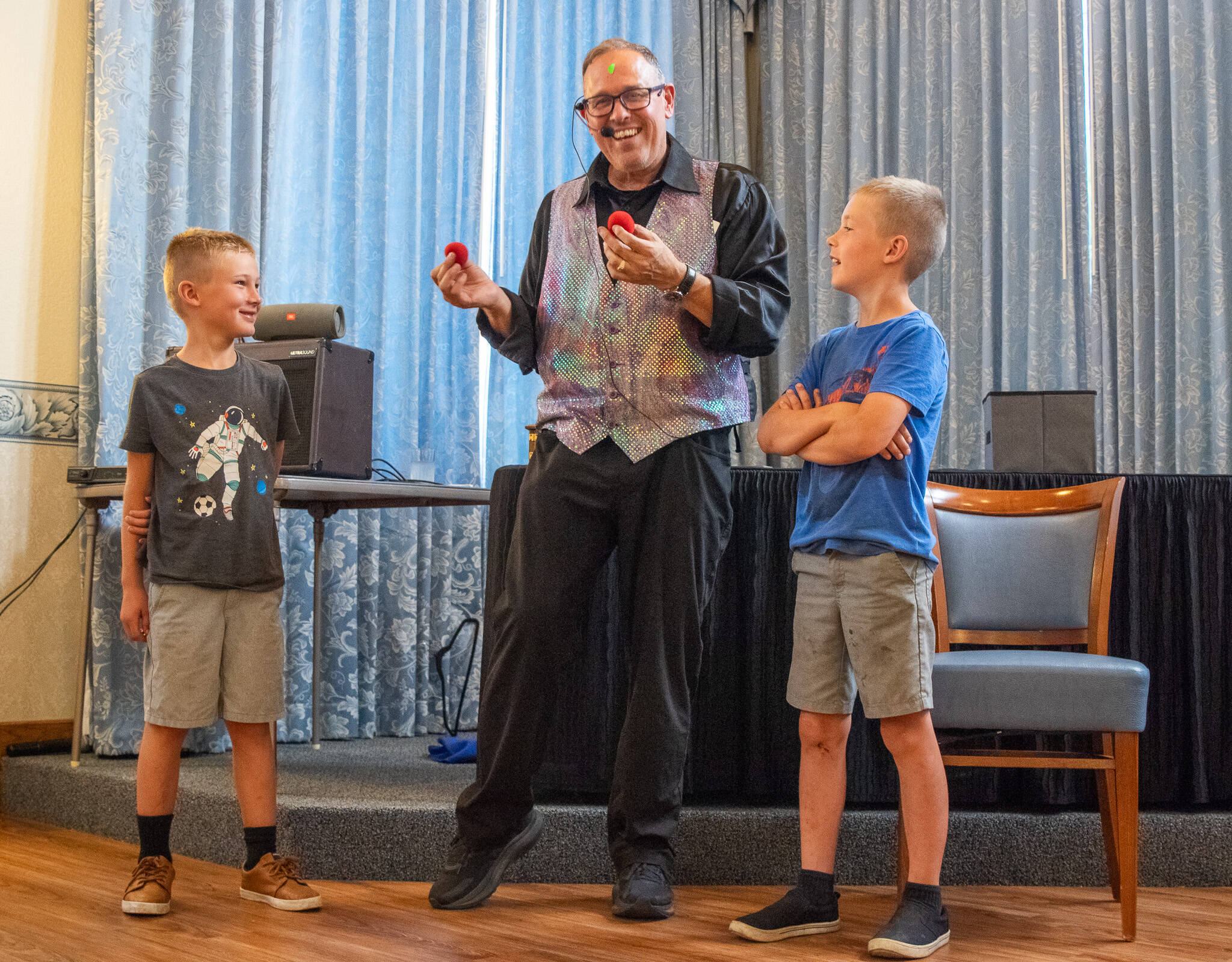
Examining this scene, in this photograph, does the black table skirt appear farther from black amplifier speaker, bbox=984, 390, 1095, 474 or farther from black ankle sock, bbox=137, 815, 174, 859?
A: black ankle sock, bbox=137, 815, 174, 859

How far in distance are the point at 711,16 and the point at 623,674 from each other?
2.82 meters

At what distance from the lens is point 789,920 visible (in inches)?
69.2

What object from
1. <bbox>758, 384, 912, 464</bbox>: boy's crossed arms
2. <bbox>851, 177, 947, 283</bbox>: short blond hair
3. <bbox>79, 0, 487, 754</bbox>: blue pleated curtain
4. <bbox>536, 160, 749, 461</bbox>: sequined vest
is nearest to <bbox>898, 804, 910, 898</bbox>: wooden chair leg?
<bbox>758, 384, 912, 464</bbox>: boy's crossed arms

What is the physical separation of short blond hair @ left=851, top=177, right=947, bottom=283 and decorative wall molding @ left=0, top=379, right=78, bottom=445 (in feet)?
7.10

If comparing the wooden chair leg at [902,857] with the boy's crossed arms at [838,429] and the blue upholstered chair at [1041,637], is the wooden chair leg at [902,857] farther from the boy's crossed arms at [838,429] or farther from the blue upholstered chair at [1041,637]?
the boy's crossed arms at [838,429]

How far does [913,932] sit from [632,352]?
0.97 metres

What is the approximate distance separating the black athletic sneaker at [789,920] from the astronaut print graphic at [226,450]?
1057mm

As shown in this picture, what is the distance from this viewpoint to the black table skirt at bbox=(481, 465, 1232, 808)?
7.53ft

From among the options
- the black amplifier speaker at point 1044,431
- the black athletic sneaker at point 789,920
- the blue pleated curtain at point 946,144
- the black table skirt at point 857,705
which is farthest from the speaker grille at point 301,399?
the blue pleated curtain at point 946,144

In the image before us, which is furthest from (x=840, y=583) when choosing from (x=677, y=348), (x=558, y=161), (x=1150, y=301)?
(x=558, y=161)

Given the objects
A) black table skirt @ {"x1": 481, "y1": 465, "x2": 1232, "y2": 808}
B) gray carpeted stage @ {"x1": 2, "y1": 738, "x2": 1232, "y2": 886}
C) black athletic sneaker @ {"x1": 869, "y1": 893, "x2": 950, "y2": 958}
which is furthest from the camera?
black table skirt @ {"x1": 481, "y1": 465, "x2": 1232, "y2": 808}

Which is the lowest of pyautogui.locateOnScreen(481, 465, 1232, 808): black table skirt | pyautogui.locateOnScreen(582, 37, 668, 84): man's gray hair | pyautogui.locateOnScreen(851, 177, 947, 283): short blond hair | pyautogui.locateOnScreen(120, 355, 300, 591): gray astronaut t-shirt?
pyautogui.locateOnScreen(481, 465, 1232, 808): black table skirt

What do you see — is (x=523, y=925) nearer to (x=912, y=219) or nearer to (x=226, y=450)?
(x=226, y=450)

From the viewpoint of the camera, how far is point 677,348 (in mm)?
1896
